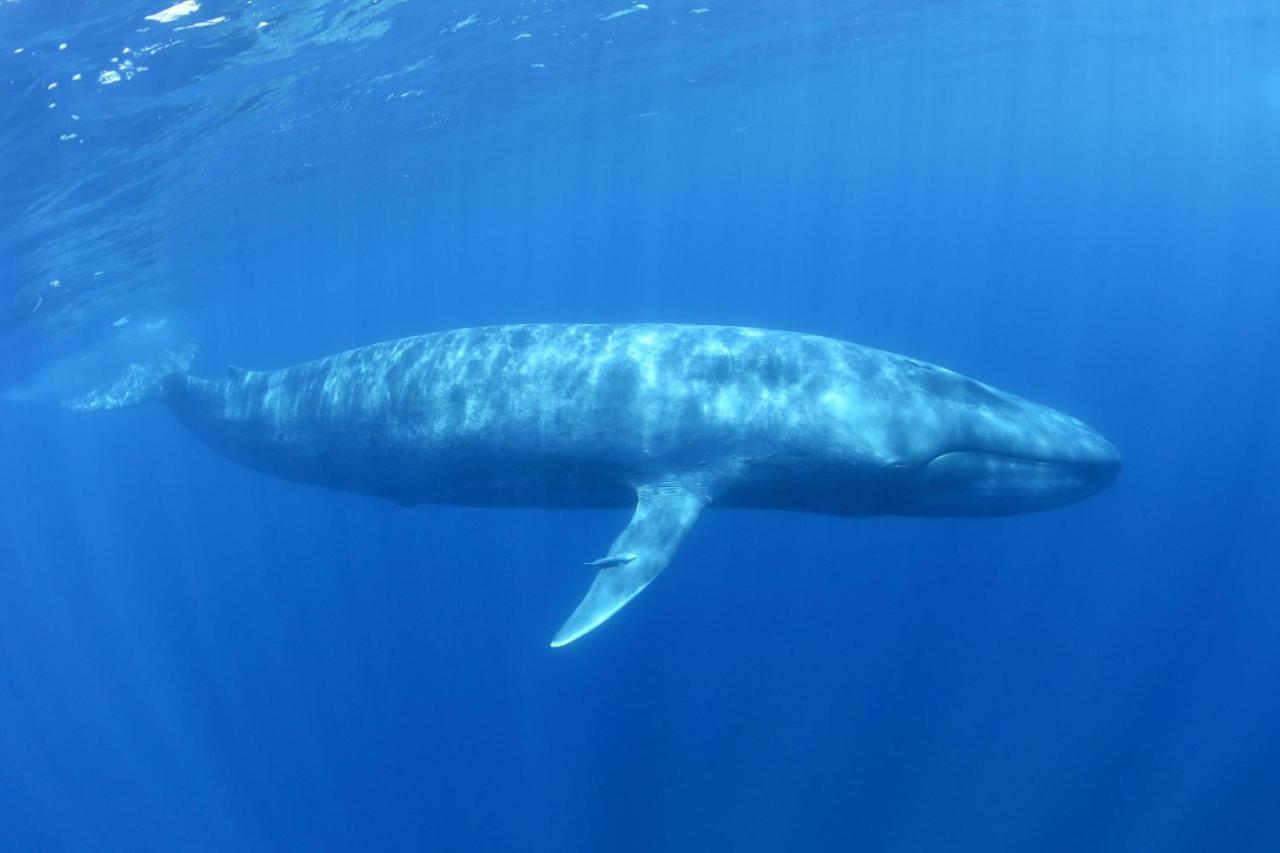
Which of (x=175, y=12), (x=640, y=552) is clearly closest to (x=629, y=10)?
(x=175, y=12)

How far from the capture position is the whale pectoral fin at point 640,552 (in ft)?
25.5

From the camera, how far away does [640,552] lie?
821 centimetres

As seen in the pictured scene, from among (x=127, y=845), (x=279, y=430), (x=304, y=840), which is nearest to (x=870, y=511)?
(x=279, y=430)

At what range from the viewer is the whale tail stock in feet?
57.8

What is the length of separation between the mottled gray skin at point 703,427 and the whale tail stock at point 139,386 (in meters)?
9.23

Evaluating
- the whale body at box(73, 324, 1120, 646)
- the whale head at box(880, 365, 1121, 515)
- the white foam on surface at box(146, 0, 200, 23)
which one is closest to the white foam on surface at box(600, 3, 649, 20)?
the white foam on surface at box(146, 0, 200, 23)

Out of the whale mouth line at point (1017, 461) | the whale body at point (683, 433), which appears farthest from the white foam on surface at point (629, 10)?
the whale mouth line at point (1017, 461)

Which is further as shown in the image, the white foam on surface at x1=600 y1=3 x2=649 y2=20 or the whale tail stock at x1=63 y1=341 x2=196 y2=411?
the white foam on surface at x1=600 y1=3 x2=649 y2=20

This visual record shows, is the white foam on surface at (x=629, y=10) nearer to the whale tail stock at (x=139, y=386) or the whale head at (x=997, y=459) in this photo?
the whale tail stock at (x=139, y=386)

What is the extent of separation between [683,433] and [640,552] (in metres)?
1.29

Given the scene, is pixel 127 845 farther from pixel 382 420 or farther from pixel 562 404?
pixel 562 404

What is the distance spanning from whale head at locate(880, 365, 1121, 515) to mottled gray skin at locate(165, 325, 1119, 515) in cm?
1

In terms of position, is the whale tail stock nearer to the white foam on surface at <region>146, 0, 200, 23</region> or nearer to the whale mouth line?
the white foam on surface at <region>146, 0, 200, 23</region>

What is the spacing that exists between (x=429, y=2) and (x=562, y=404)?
1181cm
